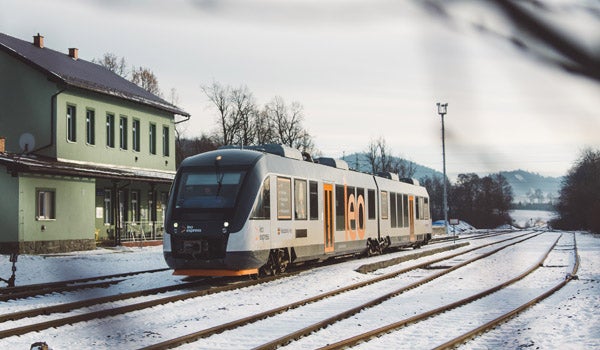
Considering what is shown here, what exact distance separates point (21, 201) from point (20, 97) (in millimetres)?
27111

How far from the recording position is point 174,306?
12.8 metres

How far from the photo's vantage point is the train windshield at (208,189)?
16391 millimetres

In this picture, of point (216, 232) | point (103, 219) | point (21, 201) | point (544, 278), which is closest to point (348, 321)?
point (216, 232)

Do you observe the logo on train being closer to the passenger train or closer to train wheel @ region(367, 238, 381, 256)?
the passenger train

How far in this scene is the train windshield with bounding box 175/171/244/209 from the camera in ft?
53.8

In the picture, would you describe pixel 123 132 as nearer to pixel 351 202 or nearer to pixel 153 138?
pixel 153 138

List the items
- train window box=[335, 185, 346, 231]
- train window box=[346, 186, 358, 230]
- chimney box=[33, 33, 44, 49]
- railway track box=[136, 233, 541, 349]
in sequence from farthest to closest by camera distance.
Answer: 1. train window box=[346, 186, 358, 230]
2. train window box=[335, 185, 346, 231]
3. railway track box=[136, 233, 541, 349]
4. chimney box=[33, 33, 44, 49]

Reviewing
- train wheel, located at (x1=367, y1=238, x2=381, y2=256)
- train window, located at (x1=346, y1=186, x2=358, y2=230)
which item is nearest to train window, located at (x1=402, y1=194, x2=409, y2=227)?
train wheel, located at (x1=367, y1=238, x2=381, y2=256)

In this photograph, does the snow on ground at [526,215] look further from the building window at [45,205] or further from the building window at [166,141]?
the building window at [166,141]

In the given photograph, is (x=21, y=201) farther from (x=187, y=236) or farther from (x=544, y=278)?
(x=544, y=278)

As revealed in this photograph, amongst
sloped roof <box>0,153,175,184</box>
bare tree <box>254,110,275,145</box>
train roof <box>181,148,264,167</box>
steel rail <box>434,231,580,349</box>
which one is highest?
bare tree <box>254,110,275,145</box>

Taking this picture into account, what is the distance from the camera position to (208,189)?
658 inches

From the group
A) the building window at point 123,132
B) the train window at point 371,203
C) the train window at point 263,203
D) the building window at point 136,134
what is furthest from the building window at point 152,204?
the train window at point 263,203

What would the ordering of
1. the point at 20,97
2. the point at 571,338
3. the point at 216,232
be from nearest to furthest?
the point at 20,97 < the point at 571,338 < the point at 216,232
